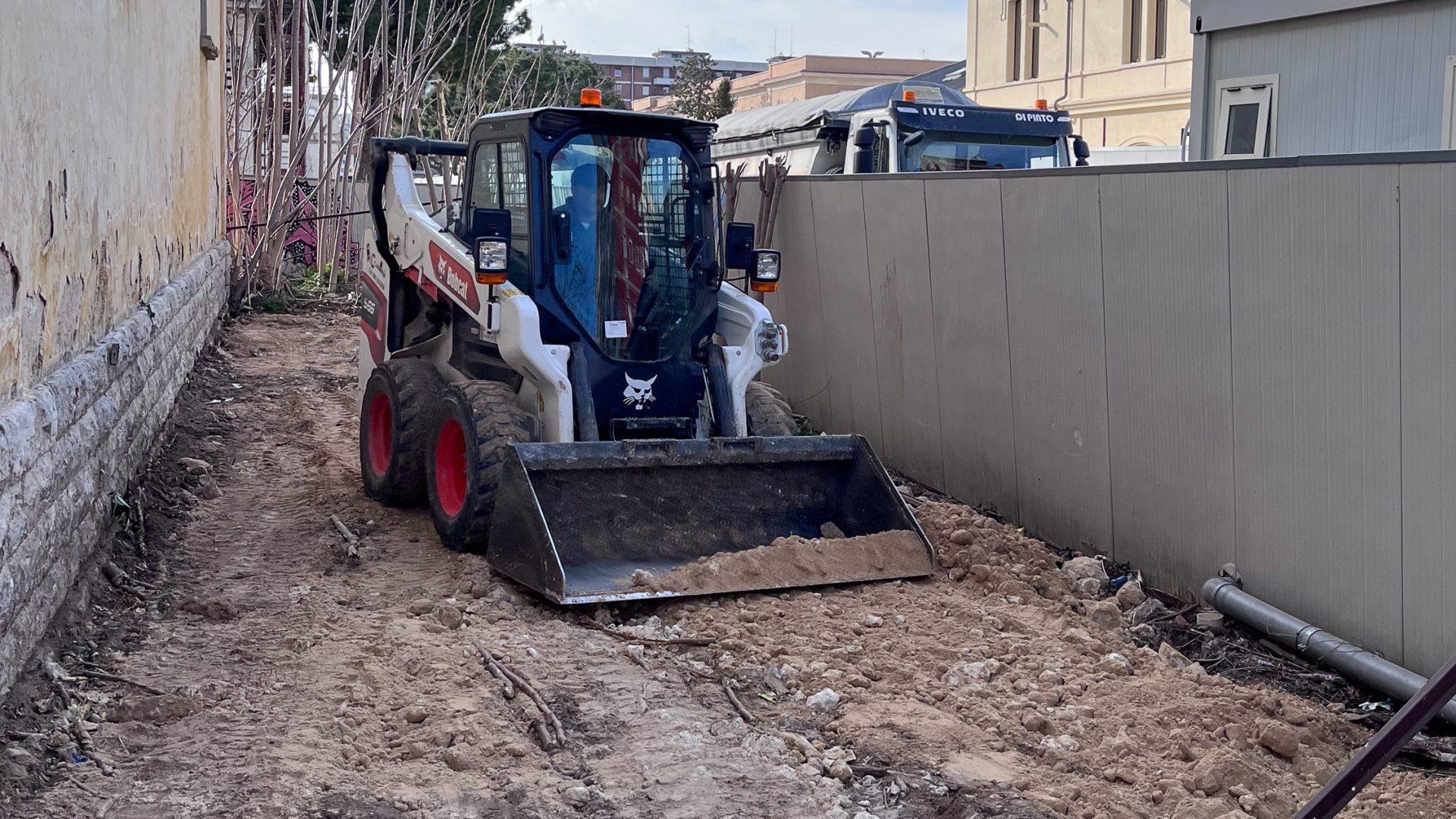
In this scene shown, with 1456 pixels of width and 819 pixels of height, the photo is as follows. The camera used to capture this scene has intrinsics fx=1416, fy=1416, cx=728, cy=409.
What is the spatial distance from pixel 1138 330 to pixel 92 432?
461 centimetres

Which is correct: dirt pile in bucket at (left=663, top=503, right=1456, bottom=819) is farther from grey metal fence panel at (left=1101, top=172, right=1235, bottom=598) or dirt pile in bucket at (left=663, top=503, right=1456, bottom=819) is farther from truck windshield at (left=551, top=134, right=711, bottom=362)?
→ truck windshield at (left=551, top=134, right=711, bottom=362)

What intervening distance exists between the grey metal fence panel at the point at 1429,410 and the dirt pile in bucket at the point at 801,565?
2176 millimetres

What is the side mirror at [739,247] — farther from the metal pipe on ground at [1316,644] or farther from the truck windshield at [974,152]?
the truck windshield at [974,152]

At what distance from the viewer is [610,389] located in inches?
276

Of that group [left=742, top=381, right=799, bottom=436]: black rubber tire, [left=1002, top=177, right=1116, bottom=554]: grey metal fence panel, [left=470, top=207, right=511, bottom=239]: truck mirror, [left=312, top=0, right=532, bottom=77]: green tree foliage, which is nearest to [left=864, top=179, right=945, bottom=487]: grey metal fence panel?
[left=1002, top=177, right=1116, bottom=554]: grey metal fence panel

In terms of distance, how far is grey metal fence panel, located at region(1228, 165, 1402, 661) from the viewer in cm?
516

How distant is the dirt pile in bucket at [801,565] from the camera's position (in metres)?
6.18

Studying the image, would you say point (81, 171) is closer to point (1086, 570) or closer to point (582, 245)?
point (582, 245)

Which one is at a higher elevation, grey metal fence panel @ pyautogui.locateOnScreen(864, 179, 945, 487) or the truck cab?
the truck cab

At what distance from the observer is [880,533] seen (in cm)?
663

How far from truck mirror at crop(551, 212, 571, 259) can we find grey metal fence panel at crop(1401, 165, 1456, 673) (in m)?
3.71

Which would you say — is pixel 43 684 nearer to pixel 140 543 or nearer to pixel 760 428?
pixel 140 543

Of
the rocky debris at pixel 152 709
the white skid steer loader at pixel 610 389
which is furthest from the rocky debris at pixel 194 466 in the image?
the rocky debris at pixel 152 709

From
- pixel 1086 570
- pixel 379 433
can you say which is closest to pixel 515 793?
pixel 1086 570
